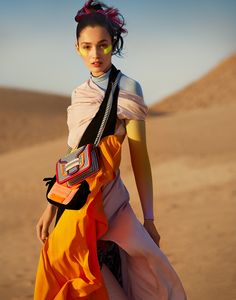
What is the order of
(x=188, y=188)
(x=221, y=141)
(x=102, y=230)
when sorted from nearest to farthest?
(x=102, y=230) → (x=188, y=188) → (x=221, y=141)

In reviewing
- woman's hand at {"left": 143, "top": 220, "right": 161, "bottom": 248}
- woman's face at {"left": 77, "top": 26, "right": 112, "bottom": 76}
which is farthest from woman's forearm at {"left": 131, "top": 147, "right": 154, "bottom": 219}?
woman's face at {"left": 77, "top": 26, "right": 112, "bottom": 76}

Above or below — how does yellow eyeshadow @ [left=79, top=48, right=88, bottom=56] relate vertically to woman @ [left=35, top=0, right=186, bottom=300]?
above

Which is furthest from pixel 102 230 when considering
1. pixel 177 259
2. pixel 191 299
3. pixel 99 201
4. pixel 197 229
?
pixel 197 229

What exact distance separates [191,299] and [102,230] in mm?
3035

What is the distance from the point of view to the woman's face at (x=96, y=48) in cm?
345

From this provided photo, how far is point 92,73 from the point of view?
353 centimetres

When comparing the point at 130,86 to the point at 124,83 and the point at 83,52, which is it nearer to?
the point at 124,83

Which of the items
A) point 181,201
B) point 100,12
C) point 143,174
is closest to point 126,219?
point 143,174

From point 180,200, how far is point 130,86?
7.75 metres

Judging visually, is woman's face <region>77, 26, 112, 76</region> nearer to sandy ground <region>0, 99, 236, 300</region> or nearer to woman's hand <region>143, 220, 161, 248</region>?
woman's hand <region>143, 220, 161, 248</region>

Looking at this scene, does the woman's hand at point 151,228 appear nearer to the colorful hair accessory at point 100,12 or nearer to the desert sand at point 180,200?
the colorful hair accessory at point 100,12

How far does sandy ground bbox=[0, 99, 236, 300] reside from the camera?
7094mm

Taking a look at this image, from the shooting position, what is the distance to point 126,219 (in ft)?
11.3

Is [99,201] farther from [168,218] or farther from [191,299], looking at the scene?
[168,218]
